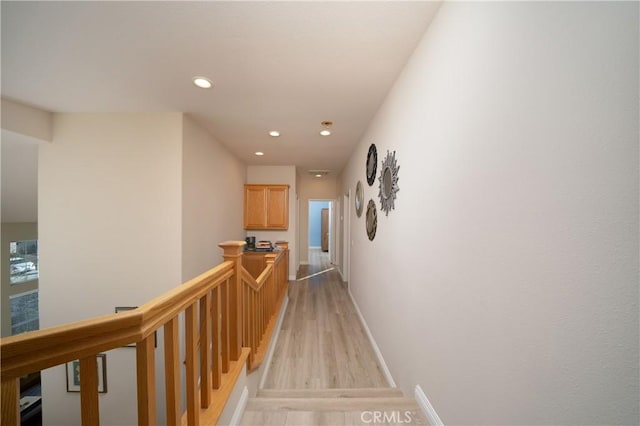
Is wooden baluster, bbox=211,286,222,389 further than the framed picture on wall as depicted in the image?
No

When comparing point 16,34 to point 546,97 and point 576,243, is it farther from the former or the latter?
point 576,243

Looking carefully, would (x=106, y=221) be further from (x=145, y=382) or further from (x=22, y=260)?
(x=22, y=260)

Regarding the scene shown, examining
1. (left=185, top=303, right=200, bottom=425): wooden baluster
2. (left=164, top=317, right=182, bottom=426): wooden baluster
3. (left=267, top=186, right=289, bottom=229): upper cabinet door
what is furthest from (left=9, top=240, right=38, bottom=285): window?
(left=164, top=317, right=182, bottom=426): wooden baluster

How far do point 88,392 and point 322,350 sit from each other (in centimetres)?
234

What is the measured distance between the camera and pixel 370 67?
5.74 feet

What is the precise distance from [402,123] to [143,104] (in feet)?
8.33

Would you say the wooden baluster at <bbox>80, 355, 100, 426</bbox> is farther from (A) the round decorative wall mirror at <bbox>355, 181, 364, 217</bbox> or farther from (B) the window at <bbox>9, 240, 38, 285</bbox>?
(B) the window at <bbox>9, 240, 38, 285</bbox>

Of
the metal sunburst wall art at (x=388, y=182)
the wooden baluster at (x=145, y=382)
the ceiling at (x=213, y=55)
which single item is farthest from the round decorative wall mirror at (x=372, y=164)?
the wooden baluster at (x=145, y=382)

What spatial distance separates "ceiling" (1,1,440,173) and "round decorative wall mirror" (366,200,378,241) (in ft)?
3.44

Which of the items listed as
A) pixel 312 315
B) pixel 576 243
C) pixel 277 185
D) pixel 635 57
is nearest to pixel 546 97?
pixel 635 57

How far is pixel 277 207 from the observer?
5.12 metres

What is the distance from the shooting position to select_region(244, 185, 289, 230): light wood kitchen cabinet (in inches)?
202

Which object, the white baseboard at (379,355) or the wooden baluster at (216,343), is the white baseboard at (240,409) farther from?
the white baseboard at (379,355)

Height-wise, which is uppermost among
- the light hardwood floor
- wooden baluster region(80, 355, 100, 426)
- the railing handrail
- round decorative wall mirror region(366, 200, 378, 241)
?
round decorative wall mirror region(366, 200, 378, 241)
